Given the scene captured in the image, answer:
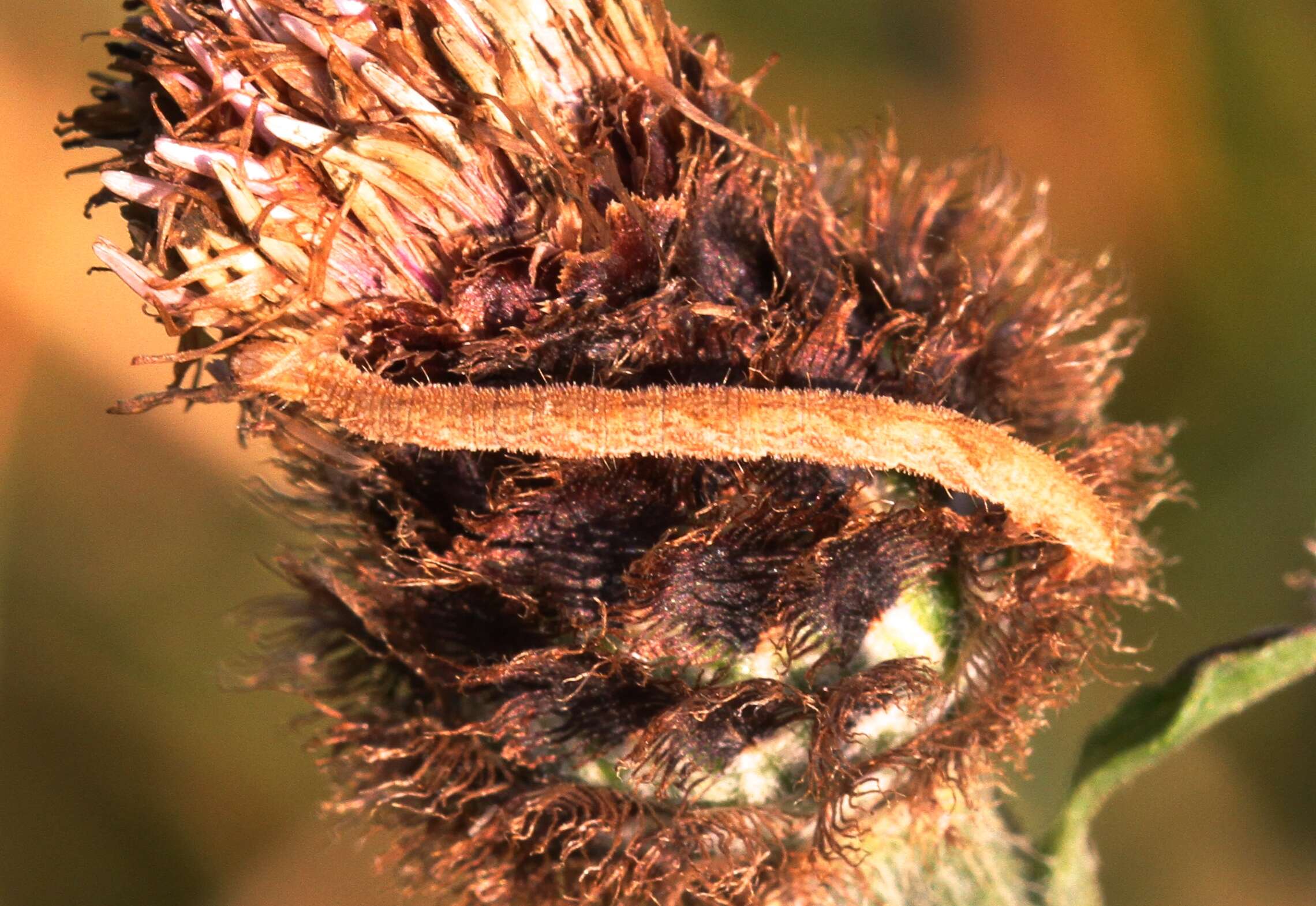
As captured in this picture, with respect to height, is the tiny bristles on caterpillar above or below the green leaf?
above

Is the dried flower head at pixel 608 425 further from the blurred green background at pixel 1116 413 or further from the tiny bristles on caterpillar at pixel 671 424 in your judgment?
the blurred green background at pixel 1116 413

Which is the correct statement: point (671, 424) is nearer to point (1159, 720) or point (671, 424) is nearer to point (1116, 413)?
point (1159, 720)

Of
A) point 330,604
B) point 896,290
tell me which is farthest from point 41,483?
point 896,290

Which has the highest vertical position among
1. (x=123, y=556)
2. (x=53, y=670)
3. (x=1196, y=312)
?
(x=1196, y=312)

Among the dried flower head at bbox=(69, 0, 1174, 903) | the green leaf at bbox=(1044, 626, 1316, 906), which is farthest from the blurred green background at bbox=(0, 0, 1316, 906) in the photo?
the dried flower head at bbox=(69, 0, 1174, 903)

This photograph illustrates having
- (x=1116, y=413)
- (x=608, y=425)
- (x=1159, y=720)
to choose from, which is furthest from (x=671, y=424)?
(x=1116, y=413)

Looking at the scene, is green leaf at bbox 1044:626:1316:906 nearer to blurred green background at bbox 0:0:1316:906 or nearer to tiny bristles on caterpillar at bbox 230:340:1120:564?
tiny bristles on caterpillar at bbox 230:340:1120:564

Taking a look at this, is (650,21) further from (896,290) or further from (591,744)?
(591,744)
